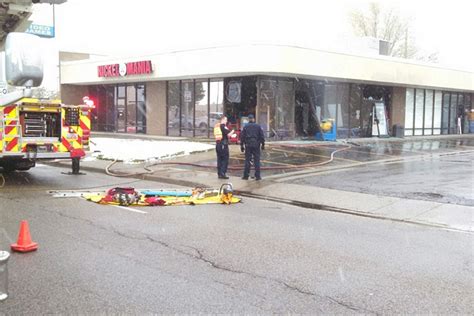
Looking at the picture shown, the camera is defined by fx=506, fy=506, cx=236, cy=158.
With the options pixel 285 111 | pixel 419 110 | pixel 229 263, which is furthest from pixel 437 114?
pixel 229 263

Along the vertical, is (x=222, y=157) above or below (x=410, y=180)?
above

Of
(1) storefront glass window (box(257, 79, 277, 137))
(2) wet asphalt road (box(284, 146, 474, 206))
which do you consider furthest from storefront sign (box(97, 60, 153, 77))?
(2) wet asphalt road (box(284, 146, 474, 206))

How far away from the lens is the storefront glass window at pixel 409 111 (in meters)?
33.0

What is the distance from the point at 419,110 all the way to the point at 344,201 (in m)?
25.7

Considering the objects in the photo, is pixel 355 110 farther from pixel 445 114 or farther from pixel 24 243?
pixel 24 243

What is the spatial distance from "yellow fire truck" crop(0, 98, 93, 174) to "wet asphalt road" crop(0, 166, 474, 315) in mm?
3438

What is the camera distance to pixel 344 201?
35.1ft

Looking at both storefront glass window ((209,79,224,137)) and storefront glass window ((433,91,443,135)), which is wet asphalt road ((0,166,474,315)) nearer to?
storefront glass window ((209,79,224,137))

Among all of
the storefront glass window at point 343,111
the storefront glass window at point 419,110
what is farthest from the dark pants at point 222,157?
the storefront glass window at point 419,110

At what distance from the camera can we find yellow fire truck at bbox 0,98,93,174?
493 inches

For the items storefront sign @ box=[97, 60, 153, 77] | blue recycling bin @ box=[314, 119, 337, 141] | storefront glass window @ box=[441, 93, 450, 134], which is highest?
storefront sign @ box=[97, 60, 153, 77]

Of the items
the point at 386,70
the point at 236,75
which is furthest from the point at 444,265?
the point at 386,70

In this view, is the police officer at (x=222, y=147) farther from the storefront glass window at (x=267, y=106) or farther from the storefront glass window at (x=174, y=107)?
the storefront glass window at (x=174, y=107)

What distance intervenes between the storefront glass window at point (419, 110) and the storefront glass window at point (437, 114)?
1768 millimetres
